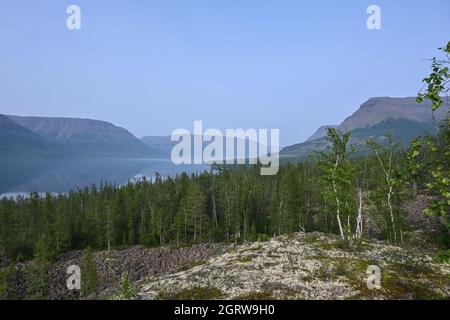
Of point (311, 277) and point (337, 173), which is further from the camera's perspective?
point (337, 173)

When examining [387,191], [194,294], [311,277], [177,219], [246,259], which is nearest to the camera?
[194,294]

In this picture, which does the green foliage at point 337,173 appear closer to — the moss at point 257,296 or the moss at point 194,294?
the moss at point 257,296

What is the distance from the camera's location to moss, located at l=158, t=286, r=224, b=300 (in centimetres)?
2844

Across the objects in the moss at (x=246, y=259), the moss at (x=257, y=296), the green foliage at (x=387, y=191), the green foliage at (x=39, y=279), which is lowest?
the green foliage at (x=39, y=279)

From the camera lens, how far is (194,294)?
29344 millimetres

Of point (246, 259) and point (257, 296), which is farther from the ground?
point (257, 296)

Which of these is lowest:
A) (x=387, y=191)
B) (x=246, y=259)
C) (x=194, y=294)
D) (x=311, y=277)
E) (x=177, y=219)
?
(x=177, y=219)

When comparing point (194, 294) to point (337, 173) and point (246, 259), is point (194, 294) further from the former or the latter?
point (337, 173)

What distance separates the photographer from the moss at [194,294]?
28438 mm

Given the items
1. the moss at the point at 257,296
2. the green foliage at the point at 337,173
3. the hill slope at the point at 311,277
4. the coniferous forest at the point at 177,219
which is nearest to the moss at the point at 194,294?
the hill slope at the point at 311,277

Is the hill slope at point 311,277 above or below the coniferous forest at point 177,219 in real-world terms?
above

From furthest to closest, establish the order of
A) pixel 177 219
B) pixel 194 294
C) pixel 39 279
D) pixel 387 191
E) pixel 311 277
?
1. pixel 177 219
2. pixel 39 279
3. pixel 387 191
4. pixel 311 277
5. pixel 194 294

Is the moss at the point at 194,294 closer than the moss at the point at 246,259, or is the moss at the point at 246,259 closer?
the moss at the point at 194,294

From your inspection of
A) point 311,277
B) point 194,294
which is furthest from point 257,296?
point 311,277
